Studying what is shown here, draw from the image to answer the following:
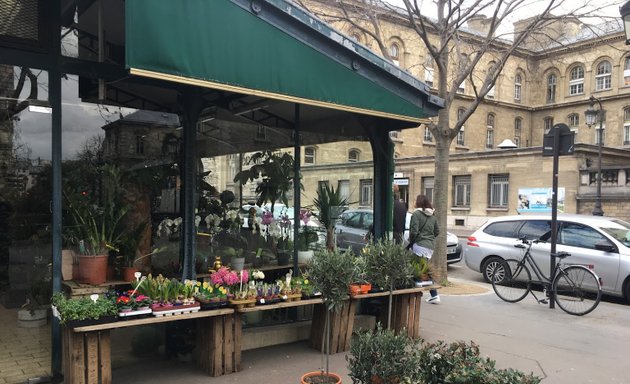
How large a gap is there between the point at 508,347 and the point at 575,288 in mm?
2659

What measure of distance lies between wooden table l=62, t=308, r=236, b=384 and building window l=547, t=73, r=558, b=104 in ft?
164

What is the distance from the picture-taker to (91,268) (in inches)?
196

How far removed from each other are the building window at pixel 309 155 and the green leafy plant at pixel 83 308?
10.9ft

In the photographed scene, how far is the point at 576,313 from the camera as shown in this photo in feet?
26.2

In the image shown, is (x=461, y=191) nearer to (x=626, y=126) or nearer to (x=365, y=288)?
(x=626, y=126)

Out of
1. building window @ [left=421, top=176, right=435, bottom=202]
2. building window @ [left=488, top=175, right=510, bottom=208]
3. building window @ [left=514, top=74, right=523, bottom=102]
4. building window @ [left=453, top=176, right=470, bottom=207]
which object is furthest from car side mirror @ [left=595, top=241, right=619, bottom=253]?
building window @ [left=514, top=74, right=523, bottom=102]

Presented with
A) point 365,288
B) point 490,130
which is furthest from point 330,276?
point 490,130

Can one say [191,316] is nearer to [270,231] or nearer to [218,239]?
[218,239]

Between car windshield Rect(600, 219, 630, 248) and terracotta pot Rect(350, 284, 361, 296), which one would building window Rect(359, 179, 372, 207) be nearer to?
terracotta pot Rect(350, 284, 361, 296)

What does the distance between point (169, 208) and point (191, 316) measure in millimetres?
1827

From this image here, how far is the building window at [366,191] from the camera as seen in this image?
7.34 meters

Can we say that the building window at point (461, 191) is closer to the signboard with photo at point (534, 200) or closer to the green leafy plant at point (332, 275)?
the signboard with photo at point (534, 200)

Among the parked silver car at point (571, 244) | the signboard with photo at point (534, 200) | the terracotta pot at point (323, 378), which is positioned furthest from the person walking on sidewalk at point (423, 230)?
the signboard with photo at point (534, 200)

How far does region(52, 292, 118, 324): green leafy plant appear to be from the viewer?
4160mm
